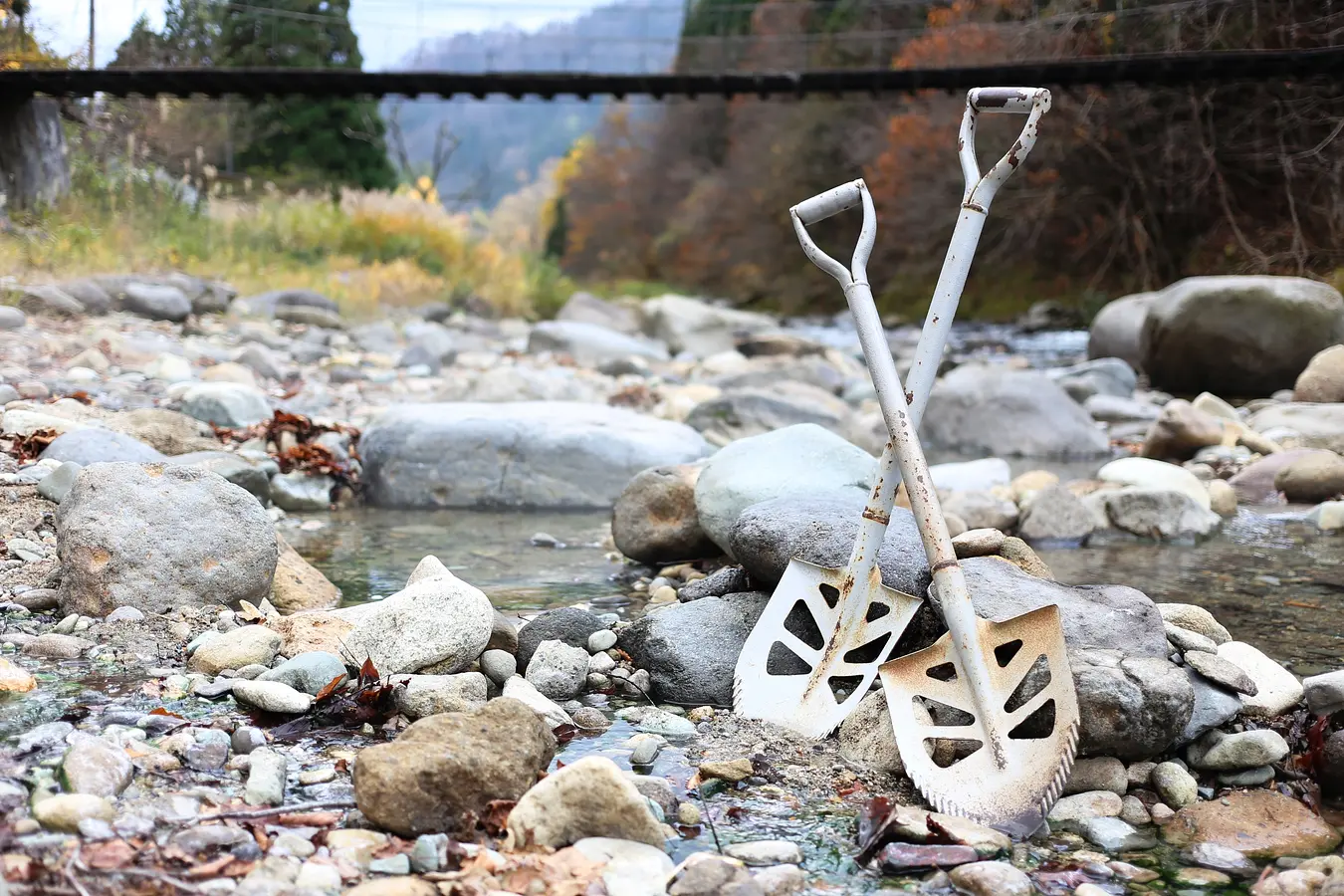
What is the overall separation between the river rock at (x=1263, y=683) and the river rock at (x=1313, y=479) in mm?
3282

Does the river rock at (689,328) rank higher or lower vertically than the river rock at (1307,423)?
lower

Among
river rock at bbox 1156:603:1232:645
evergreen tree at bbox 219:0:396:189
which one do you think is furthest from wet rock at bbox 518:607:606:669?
evergreen tree at bbox 219:0:396:189

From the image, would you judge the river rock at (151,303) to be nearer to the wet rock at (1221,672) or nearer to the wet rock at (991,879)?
the wet rock at (1221,672)

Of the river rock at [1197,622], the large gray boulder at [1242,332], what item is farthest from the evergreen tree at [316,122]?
the river rock at [1197,622]

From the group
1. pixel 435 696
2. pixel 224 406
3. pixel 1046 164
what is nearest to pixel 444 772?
pixel 435 696

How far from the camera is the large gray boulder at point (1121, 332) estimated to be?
1142 cm

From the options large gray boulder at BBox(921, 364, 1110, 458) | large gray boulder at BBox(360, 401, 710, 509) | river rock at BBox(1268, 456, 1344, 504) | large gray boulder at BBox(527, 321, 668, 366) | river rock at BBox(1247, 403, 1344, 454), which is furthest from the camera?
large gray boulder at BBox(527, 321, 668, 366)

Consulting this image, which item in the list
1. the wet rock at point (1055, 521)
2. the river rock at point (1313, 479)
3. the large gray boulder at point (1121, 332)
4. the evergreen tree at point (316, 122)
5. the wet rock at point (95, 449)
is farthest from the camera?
the evergreen tree at point (316, 122)

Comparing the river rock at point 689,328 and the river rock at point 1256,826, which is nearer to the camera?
the river rock at point 1256,826

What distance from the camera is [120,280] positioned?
9633 millimetres

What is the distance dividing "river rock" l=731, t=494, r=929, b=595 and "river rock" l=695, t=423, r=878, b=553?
0.40 metres

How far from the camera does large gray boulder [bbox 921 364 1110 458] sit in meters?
7.43

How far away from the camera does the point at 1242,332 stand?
9430mm

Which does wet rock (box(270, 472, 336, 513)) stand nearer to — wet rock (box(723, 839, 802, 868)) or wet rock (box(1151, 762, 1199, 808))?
wet rock (box(723, 839, 802, 868))
